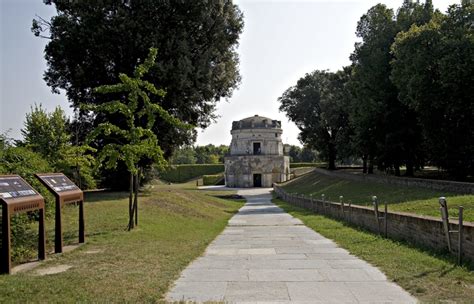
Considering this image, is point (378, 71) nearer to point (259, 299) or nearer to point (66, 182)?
point (66, 182)

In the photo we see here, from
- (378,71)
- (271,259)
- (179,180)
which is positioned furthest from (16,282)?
(179,180)

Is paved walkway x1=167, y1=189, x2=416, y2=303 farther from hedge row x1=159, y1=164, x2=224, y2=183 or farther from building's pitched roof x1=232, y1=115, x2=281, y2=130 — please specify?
hedge row x1=159, y1=164, x2=224, y2=183

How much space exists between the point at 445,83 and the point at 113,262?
20.6 m

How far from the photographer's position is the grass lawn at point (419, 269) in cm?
607

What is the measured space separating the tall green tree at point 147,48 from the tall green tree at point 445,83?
1040 centimetres

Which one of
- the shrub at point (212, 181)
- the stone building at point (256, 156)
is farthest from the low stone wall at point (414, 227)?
the shrub at point (212, 181)

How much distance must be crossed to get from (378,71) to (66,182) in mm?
26765

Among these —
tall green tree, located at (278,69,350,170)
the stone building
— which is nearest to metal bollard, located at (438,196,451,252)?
tall green tree, located at (278,69,350,170)

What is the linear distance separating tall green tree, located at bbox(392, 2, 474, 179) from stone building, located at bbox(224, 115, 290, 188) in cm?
4511

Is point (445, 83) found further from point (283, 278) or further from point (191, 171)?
point (191, 171)

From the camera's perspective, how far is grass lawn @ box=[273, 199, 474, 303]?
607cm

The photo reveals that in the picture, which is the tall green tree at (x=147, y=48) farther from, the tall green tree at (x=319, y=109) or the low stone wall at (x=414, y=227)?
the tall green tree at (x=319, y=109)

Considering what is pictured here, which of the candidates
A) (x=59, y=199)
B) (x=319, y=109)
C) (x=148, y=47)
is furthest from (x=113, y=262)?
(x=319, y=109)

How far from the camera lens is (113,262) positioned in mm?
8539
